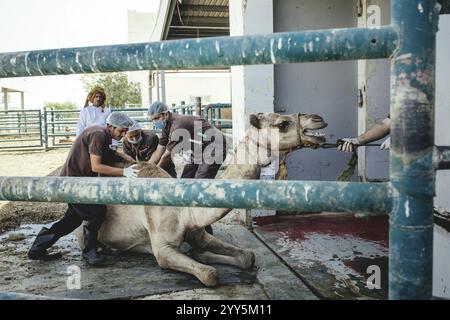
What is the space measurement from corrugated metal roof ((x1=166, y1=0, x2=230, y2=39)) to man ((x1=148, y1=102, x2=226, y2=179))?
12.8ft

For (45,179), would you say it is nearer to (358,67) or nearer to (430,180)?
(430,180)

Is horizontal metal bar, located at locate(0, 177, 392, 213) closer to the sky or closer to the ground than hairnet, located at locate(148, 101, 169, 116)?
closer to the ground

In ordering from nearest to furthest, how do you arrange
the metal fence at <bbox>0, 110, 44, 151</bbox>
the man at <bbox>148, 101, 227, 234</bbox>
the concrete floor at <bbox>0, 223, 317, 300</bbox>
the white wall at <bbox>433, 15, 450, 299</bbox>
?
1. the white wall at <bbox>433, 15, 450, 299</bbox>
2. the concrete floor at <bbox>0, 223, 317, 300</bbox>
3. the man at <bbox>148, 101, 227, 234</bbox>
4. the metal fence at <bbox>0, 110, 44, 151</bbox>

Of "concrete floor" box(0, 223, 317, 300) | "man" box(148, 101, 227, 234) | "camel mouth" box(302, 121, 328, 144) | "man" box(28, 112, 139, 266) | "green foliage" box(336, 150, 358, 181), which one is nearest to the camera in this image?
"concrete floor" box(0, 223, 317, 300)

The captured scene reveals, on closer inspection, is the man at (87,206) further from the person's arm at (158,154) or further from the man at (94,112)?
the man at (94,112)

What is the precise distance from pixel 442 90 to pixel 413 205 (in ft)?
5.43

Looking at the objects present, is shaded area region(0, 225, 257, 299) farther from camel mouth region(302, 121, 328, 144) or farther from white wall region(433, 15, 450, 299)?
white wall region(433, 15, 450, 299)

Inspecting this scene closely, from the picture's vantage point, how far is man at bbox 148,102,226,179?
205 inches

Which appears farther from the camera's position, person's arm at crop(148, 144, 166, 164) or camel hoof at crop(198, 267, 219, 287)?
person's arm at crop(148, 144, 166, 164)

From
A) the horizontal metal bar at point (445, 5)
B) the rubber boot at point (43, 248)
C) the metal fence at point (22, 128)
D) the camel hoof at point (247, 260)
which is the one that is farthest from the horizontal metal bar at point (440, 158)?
the metal fence at point (22, 128)

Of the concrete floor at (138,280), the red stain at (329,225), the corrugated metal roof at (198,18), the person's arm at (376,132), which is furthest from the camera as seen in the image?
the corrugated metal roof at (198,18)

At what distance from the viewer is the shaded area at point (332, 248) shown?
320cm

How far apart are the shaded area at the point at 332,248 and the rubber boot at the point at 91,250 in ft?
5.55

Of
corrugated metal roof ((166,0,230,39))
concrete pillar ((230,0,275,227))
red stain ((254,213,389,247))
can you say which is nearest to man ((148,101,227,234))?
concrete pillar ((230,0,275,227))
